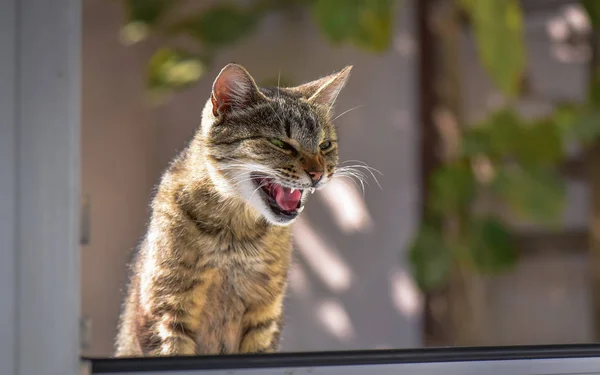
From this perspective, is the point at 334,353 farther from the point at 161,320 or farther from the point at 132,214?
the point at 132,214

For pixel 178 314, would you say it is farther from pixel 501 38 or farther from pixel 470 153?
pixel 470 153

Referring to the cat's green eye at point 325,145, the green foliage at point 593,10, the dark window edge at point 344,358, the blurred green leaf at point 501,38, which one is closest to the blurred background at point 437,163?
the green foliage at point 593,10

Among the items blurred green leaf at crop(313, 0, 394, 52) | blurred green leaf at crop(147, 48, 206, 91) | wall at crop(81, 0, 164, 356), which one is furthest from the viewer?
blurred green leaf at crop(147, 48, 206, 91)

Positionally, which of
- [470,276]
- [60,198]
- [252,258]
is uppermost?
[60,198]

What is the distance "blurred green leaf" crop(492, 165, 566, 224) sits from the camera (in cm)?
232

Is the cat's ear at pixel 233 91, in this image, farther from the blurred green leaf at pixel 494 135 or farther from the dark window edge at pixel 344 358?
the blurred green leaf at pixel 494 135

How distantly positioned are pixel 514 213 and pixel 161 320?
2008mm

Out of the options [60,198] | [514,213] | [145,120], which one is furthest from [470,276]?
[60,198]

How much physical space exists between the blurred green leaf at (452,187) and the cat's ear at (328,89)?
161 cm

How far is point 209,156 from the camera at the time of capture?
2.78 feet

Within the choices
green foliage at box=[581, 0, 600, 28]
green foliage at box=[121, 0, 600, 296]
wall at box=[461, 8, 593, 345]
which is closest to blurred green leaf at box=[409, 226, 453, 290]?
green foliage at box=[121, 0, 600, 296]

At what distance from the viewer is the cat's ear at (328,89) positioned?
83 cm

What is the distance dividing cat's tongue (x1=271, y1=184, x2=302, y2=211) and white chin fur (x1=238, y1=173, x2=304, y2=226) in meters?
0.01

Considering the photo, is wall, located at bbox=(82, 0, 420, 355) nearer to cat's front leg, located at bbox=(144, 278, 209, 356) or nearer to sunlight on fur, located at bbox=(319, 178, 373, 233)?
sunlight on fur, located at bbox=(319, 178, 373, 233)
